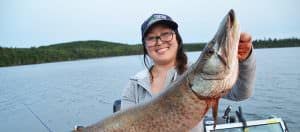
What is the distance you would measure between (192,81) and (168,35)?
41.5 inches

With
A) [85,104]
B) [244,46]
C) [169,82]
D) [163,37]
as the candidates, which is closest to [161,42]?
[163,37]

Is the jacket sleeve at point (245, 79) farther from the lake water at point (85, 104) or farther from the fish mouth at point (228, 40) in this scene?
the lake water at point (85, 104)

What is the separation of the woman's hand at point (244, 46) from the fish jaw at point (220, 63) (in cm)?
29

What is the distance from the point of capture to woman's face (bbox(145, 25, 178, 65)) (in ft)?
11.4

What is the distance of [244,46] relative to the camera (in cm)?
271

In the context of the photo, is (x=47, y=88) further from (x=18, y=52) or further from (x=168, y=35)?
(x=18, y=52)

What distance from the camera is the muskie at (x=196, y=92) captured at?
2350 mm

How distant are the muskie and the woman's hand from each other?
0.96ft

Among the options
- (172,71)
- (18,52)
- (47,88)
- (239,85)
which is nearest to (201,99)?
(239,85)

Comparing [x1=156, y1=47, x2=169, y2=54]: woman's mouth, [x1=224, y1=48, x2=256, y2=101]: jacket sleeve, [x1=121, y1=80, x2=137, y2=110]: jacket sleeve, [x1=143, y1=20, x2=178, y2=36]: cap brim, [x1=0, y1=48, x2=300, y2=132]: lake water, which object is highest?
[x1=143, y1=20, x2=178, y2=36]: cap brim

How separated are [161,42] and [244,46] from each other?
0.95 metres

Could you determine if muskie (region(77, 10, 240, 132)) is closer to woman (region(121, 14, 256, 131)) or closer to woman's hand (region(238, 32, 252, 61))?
woman's hand (region(238, 32, 252, 61))

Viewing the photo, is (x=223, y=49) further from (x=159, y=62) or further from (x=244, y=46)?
(x=159, y=62)

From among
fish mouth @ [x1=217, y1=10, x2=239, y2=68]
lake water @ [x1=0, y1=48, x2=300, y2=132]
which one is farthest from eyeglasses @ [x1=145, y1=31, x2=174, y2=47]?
lake water @ [x1=0, y1=48, x2=300, y2=132]
